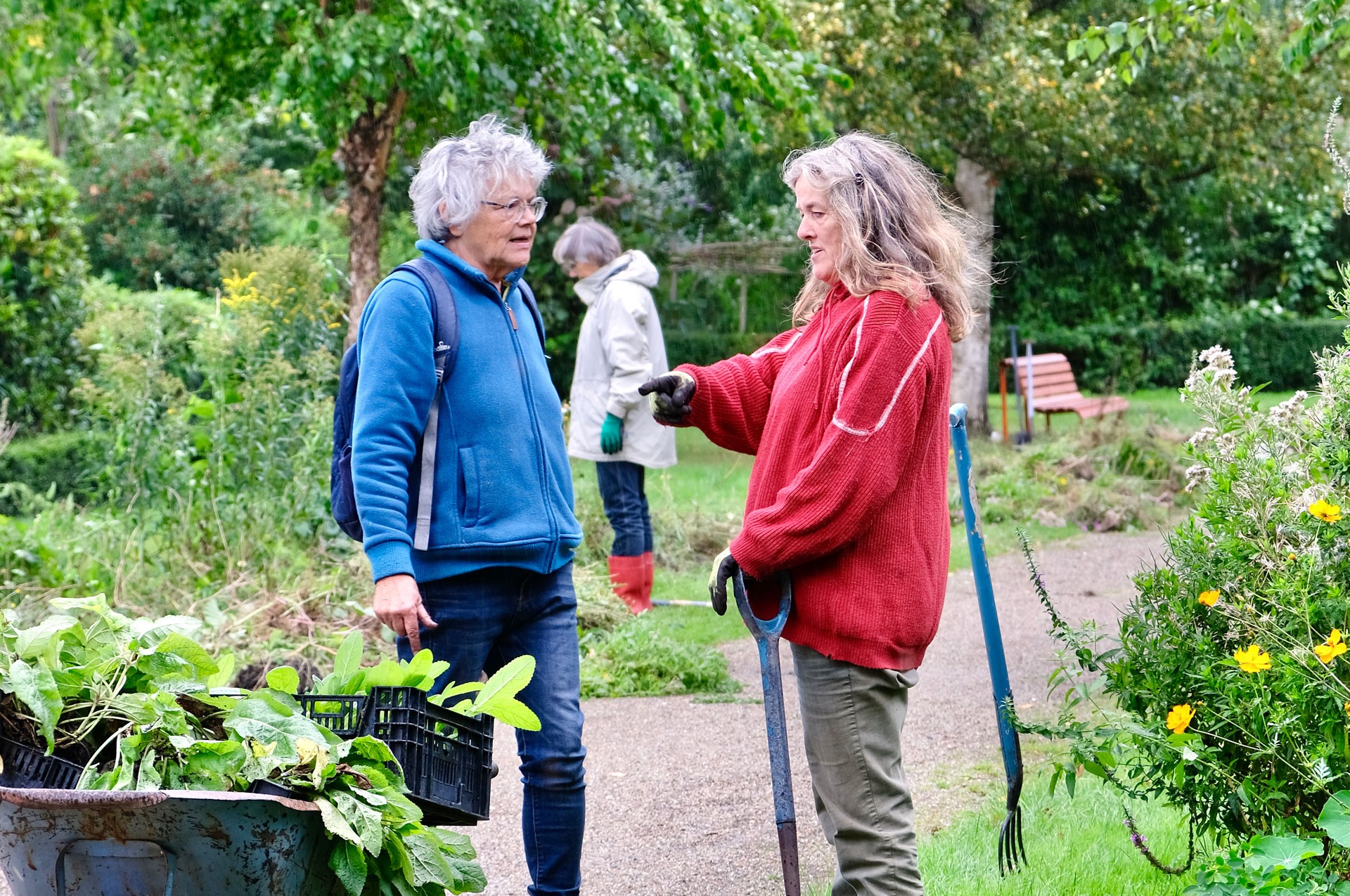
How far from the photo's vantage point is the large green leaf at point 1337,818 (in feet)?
7.61

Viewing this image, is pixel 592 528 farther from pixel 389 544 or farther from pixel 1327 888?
pixel 1327 888

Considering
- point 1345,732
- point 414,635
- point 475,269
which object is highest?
point 475,269

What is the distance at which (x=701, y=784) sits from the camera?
4555 millimetres

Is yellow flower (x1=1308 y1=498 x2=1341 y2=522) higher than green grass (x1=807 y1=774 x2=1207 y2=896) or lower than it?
higher

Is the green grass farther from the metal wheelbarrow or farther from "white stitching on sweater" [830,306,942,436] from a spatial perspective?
the metal wheelbarrow

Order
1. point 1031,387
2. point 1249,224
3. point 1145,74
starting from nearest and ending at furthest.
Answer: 1. point 1145,74
2. point 1031,387
3. point 1249,224

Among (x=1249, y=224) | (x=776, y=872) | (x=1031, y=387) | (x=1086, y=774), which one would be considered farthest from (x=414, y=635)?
(x=1249, y=224)

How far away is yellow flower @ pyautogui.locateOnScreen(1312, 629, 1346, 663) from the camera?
2.45 meters

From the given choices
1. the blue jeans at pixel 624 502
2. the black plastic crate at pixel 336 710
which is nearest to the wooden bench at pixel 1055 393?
the blue jeans at pixel 624 502

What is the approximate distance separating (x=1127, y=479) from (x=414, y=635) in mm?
8368

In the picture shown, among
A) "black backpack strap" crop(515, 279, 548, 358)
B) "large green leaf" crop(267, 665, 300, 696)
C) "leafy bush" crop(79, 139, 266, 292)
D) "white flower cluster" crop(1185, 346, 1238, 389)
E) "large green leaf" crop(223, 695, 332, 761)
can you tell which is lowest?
"large green leaf" crop(223, 695, 332, 761)

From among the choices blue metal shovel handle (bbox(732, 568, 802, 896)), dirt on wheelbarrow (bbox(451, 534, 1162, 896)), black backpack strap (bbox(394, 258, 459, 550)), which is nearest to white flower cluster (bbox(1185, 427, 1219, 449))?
dirt on wheelbarrow (bbox(451, 534, 1162, 896))

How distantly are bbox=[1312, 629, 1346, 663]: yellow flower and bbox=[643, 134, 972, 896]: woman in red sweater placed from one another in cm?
70

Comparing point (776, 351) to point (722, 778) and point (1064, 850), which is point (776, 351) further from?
point (722, 778)
